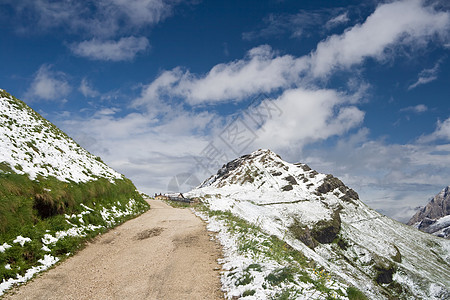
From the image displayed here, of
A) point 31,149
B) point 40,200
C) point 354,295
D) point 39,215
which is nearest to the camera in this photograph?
point 354,295

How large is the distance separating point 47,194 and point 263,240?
43.9 feet

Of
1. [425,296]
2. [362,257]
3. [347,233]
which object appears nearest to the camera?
[425,296]

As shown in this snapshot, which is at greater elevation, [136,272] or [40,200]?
[40,200]

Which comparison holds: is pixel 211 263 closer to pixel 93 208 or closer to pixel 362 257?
pixel 93 208

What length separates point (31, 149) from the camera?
64.1 feet

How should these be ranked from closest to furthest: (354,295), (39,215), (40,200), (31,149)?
(354,295), (39,215), (40,200), (31,149)

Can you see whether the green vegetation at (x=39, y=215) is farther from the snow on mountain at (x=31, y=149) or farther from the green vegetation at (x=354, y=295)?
the green vegetation at (x=354, y=295)

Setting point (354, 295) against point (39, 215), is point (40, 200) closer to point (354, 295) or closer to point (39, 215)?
point (39, 215)

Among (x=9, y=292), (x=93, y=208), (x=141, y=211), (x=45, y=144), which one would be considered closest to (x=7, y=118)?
(x=45, y=144)

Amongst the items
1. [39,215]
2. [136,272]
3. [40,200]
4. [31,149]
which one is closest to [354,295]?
[136,272]

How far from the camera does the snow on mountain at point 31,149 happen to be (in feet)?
55.8

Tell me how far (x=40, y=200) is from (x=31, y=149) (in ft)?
22.8

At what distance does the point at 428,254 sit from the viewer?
19850cm

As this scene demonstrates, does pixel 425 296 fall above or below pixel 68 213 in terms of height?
below
